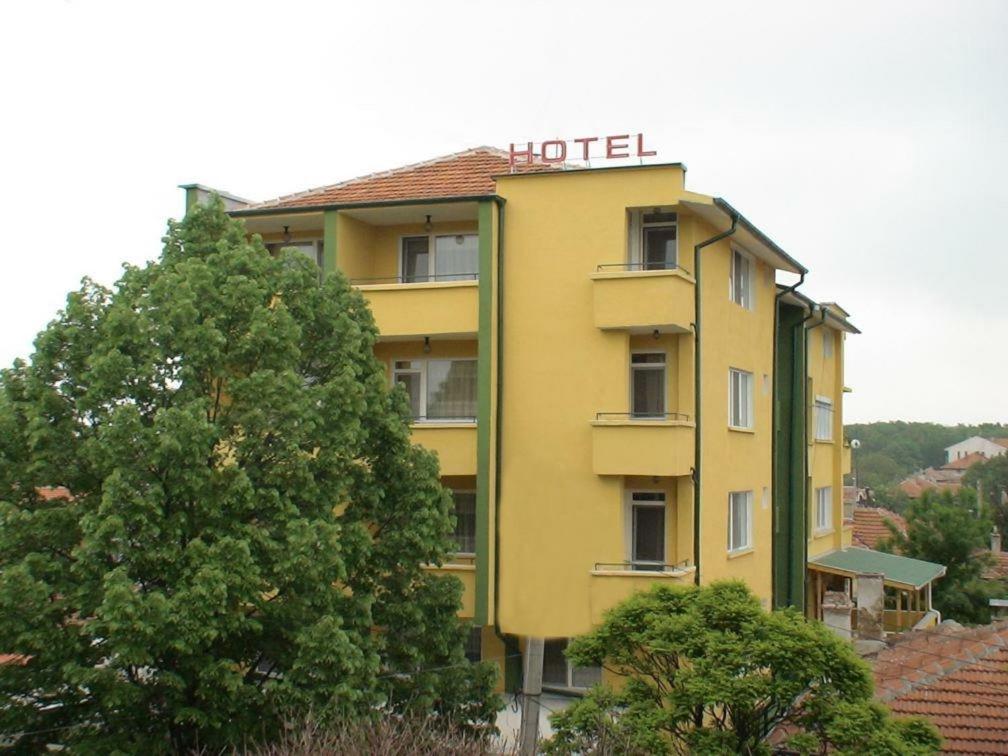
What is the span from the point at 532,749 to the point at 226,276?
836cm

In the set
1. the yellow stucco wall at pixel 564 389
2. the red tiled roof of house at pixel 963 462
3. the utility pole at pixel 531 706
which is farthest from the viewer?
the red tiled roof of house at pixel 963 462

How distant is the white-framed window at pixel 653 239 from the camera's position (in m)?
23.7

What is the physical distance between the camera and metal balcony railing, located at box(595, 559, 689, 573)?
898 inches

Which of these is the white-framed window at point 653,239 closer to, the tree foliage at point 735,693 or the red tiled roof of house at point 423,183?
the red tiled roof of house at point 423,183

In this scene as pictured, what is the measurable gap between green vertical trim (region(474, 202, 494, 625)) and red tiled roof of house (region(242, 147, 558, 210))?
1.14m

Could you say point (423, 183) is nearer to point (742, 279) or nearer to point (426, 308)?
point (426, 308)

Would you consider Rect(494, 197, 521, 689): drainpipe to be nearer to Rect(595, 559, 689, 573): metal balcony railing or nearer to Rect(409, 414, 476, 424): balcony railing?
Rect(409, 414, 476, 424): balcony railing

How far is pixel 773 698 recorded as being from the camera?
15289 millimetres

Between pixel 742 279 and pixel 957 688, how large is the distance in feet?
37.3

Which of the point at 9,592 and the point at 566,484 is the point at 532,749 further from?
the point at 566,484

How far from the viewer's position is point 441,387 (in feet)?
80.6

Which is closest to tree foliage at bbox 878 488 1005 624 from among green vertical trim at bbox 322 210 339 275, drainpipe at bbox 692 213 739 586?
drainpipe at bbox 692 213 739 586

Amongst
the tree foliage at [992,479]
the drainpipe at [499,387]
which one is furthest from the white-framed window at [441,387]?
the tree foliage at [992,479]

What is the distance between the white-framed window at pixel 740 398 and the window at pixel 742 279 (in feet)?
5.38
